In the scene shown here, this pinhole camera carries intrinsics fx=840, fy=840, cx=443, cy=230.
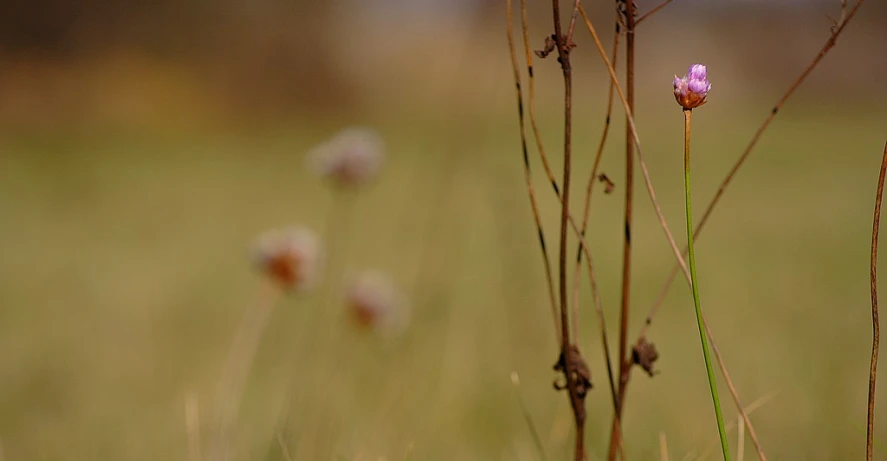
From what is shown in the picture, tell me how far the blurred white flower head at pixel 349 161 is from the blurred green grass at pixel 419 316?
0.39 feet

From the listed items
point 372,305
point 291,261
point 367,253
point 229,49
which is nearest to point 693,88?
point 291,261

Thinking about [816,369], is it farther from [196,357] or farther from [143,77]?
[143,77]

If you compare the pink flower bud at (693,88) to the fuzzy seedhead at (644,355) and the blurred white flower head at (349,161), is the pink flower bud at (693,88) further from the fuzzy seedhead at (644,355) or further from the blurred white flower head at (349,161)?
the blurred white flower head at (349,161)

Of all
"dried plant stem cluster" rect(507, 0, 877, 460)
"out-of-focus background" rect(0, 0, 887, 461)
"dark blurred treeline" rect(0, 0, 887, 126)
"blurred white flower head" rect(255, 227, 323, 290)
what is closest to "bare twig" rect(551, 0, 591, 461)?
"dried plant stem cluster" rect(507, 0, 877, 460)

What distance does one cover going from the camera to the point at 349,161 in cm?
123

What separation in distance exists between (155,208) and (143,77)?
11.5 ft

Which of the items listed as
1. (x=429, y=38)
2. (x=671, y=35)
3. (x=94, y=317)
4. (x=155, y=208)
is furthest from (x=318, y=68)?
(x=94, y=317)

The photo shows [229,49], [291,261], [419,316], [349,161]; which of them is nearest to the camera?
[291,261]

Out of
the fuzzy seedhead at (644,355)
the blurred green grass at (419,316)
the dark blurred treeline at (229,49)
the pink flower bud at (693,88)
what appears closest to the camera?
the pink flower bud at (693,88)

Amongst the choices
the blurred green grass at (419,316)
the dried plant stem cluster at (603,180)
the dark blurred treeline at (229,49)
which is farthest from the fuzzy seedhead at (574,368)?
the dark blurred treeline at (229,49)

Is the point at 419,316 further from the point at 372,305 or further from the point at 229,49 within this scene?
the point at 229,49

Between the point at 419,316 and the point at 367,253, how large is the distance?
135cm

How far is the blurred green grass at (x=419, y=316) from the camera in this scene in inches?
43.1

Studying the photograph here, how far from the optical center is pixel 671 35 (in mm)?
9102
